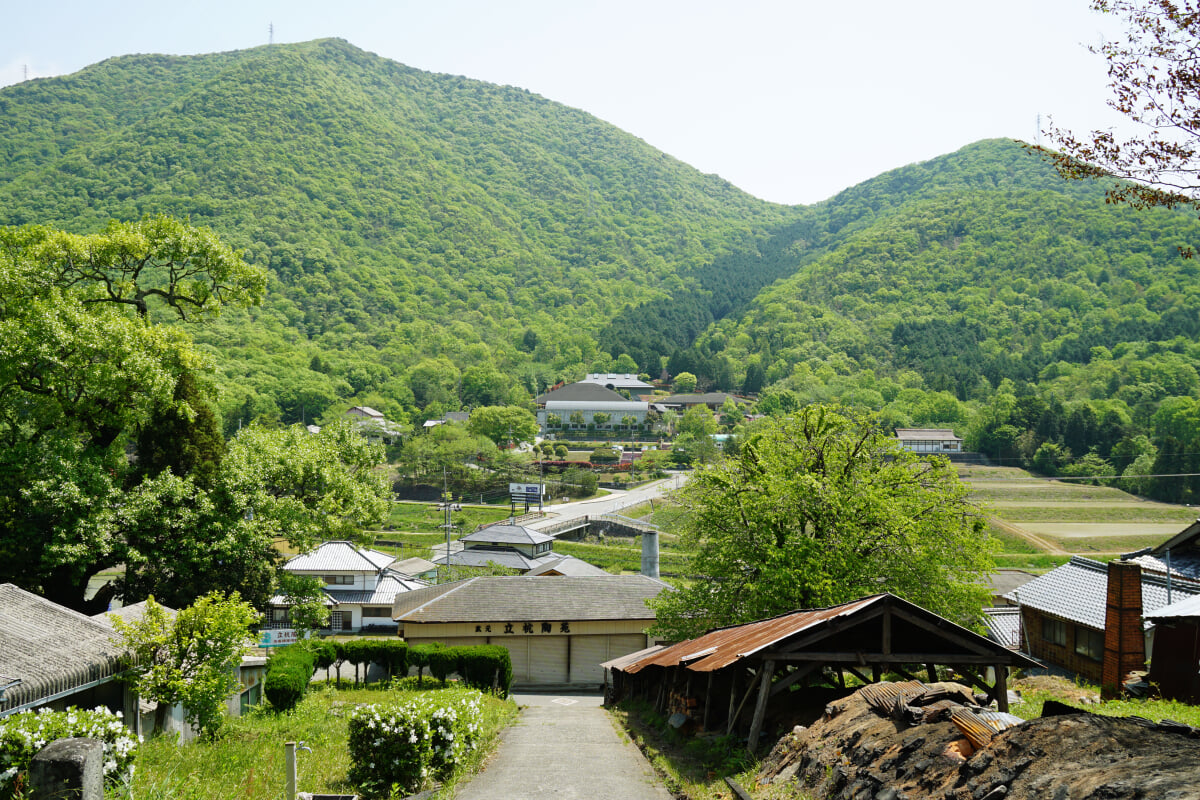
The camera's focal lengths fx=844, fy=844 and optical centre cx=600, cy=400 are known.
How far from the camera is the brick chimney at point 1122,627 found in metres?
17.6

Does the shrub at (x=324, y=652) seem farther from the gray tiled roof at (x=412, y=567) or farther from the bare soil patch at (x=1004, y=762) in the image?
the gray tiled roof at (x=412, y=567)

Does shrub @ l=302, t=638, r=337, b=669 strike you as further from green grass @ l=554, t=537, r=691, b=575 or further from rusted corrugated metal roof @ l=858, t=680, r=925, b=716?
green grass @ l=554, t=537, r=691, b=575

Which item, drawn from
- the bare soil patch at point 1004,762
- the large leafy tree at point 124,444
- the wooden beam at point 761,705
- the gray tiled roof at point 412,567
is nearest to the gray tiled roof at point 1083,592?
the wooden beam at point 761,705

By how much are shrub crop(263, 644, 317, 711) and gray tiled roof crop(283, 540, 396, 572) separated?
28864 millimetres

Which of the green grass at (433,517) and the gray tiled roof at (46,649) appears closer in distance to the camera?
the gray tiled roof at (46,649)

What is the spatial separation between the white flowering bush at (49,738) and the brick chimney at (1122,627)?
1760 cm

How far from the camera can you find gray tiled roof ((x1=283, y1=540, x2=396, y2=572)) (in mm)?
48938

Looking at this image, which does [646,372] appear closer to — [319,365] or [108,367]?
[319,365]

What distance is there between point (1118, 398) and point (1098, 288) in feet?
159

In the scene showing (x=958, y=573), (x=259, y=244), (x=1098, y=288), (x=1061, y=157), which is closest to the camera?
(x=1061, y=157)

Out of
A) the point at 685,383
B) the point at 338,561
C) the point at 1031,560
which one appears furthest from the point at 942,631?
the point at 685,383

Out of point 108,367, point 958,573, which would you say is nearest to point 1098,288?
point 958,573

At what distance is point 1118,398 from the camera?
127 meters

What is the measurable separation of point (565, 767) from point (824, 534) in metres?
12.6
